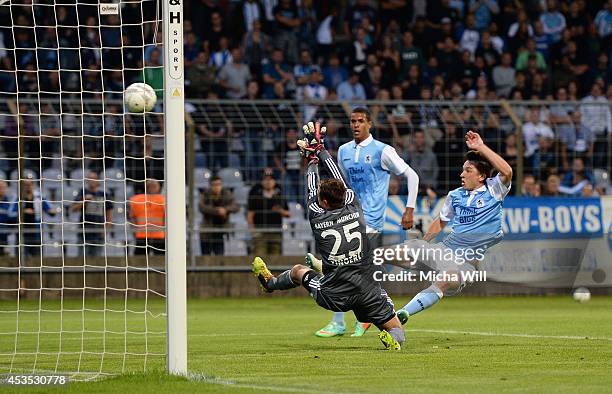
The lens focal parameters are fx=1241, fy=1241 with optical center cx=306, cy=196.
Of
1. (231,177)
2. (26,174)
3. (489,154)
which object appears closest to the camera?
(489,154)

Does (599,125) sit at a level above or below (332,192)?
above

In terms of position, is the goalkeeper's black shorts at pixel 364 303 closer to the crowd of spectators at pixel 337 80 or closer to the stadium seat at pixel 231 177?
the crowd of spectators at pixel 337 80

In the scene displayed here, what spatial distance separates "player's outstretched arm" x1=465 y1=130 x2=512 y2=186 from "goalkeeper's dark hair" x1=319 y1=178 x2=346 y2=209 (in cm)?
177

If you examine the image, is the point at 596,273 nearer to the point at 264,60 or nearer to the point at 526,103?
the point at 526,103

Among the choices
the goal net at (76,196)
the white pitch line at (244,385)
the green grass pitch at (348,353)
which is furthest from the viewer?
the goal net at (76,196)

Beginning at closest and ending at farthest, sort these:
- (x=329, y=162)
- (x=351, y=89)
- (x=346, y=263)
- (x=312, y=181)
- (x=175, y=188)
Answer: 1. (x=175, y=188)
2. (x=346, y=263)
3. (x=312, y=181)
4. (x=329, y=162)
5. (x=351, y=89)

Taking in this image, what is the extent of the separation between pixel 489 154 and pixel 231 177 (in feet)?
30.0

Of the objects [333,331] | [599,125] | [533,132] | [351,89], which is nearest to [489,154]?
[333,331]

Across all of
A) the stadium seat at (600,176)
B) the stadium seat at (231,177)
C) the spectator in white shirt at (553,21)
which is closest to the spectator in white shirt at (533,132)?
the stadium seat at (600,176)

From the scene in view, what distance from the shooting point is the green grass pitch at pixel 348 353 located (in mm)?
8773

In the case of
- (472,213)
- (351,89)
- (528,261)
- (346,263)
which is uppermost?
(351,89)

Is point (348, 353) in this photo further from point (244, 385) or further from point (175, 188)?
point (175, 188)

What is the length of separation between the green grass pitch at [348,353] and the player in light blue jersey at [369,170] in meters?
1.36

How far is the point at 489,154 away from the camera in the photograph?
12812 millimetres
